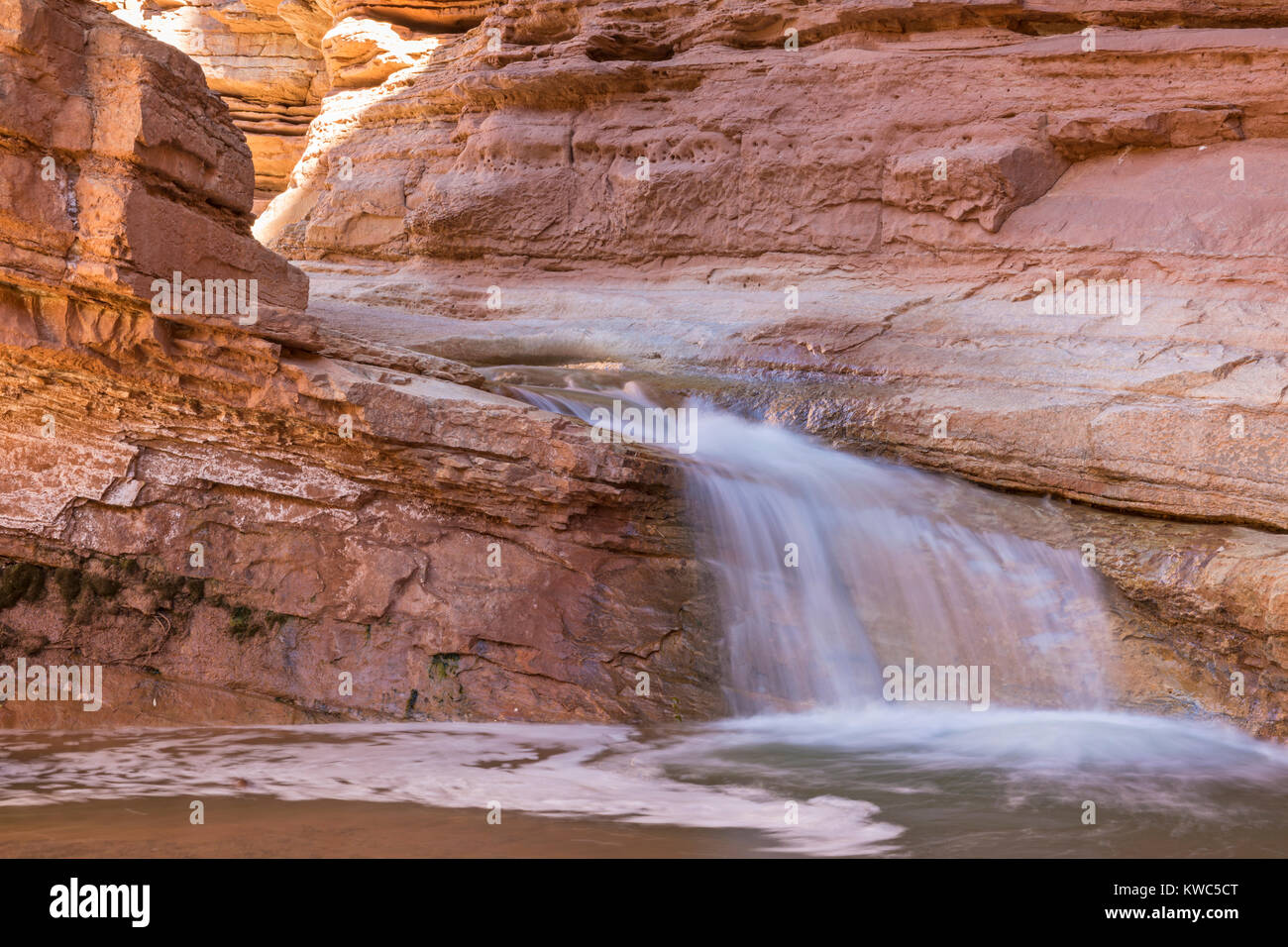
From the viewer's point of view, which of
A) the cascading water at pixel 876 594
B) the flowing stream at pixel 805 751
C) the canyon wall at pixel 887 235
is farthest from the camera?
the canyon wall at pixel 887 235

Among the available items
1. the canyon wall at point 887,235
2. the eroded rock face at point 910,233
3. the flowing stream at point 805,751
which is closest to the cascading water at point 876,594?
the flowing stream at point 805,751

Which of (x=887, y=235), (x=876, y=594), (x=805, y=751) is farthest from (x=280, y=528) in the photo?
(x=887, y=235)

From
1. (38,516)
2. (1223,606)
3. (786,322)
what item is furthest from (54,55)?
A: (1223,606)

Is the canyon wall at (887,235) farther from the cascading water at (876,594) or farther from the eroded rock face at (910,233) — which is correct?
the cascading water at (876,594)

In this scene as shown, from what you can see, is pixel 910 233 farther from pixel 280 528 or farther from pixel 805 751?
pixel 280 528

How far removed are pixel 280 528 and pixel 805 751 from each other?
132 inches

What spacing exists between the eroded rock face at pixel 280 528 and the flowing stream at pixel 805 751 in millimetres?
345

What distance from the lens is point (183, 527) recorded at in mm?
6734

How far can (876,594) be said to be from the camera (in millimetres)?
7172

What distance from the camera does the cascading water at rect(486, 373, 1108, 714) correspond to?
6898 millimetres

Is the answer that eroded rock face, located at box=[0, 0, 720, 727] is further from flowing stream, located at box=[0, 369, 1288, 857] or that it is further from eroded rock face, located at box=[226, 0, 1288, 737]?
eroded rock face, located at box=[226, 0, 1288, 737]

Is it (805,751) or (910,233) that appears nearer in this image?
(805,751)

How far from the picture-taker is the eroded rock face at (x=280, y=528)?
6543 millimetres

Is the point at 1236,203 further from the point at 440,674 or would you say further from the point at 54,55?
the point at 54,55
